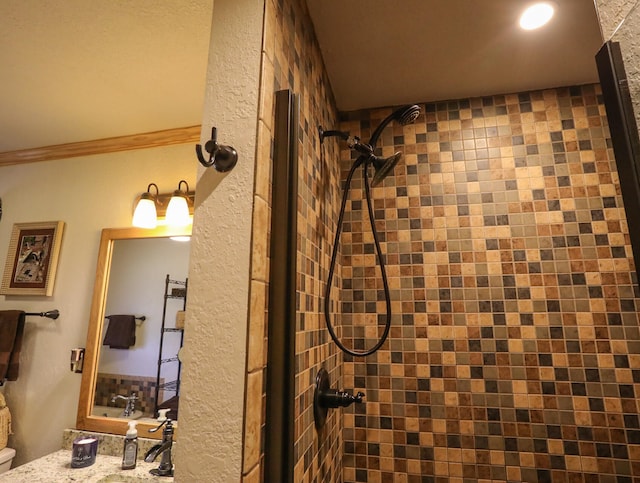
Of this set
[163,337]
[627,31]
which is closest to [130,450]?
[163,337]

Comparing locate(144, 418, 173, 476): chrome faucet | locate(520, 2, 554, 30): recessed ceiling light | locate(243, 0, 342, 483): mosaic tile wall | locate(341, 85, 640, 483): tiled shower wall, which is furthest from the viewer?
locate(144, 418, 173, 476): chrome faucet

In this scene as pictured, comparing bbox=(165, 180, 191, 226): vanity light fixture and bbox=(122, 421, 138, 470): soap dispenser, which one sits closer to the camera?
bbox=(122, 421, 138, 470): soap dispenser

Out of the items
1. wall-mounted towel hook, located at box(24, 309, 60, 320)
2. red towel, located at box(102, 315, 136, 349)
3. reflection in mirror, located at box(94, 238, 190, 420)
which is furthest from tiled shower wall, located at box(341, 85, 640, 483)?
wall-mounted towel hook, located at box(24, 309, 60, 320)

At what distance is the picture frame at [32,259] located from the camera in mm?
1915

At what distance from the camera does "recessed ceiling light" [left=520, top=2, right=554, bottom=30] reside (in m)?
1.13

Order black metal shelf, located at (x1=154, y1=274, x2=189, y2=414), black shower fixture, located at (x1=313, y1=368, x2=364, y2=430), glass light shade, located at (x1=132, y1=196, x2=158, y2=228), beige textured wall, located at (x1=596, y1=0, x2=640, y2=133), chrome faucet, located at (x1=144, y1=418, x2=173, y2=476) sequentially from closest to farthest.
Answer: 1. beige textured wall, located at (x1=596, y1=0, x2=640, y2=133)
2. black shower fixture, located at (x1=313, y1=368, x2=364, y2=430)
3. chrome faucet, located at (x1=144, y1=418, x2=173, y2=476)
4. black metal shelf, located at (x1=154, y1=274, x2=189, y2=414)
5. glass light shade, located at (x1=132, y1=196, x2=158, y2=228)

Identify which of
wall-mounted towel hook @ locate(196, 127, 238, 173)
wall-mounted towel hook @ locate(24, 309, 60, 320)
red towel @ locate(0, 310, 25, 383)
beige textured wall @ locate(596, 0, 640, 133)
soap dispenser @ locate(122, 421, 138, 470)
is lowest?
soap dispenser @ locate(122, 421, 138, 470)

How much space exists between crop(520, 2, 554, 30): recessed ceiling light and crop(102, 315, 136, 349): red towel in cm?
209

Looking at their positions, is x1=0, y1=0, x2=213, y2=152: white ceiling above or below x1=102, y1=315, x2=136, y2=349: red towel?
above

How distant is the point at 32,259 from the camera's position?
6.43ft

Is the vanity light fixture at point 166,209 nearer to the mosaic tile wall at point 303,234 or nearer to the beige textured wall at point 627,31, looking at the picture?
the mosaic tile wall at point 303,234

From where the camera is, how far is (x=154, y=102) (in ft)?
5.44

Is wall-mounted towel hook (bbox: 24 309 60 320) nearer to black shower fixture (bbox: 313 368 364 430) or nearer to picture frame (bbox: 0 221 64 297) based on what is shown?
picture frame (bbox: 0 221 64 297)

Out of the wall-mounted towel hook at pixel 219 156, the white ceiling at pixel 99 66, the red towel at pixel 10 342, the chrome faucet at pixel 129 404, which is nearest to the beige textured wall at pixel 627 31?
the wall-mounted towel hook at pixel 219 156
